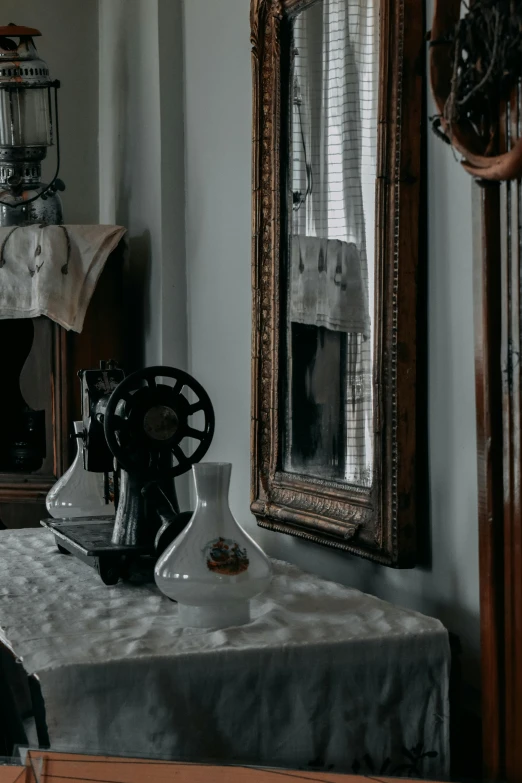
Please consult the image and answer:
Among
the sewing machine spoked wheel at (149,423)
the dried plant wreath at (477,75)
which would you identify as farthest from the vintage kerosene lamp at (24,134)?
the dried plant wreath at (477,75)

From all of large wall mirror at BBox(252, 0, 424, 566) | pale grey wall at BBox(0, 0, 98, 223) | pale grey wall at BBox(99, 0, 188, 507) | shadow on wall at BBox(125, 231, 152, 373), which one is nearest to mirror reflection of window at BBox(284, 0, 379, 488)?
large wall mirror at BBox(252, 0, 424, 566)

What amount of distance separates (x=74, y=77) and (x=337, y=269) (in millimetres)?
2257

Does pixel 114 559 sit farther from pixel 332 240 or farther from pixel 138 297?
pixel 138 297

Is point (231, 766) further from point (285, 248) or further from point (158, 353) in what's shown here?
point (158, 353)

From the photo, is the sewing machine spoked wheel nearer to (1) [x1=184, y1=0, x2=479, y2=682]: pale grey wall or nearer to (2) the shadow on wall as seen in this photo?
(1) [x1=184, y1=0, x2=479, y2=682]: pale grey wall

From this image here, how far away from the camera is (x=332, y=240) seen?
189 cm

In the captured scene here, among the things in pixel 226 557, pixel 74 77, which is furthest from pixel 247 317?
pixel 74 77

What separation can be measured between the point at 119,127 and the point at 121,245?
1.68 feet

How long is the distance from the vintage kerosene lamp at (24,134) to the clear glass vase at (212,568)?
1849 mm

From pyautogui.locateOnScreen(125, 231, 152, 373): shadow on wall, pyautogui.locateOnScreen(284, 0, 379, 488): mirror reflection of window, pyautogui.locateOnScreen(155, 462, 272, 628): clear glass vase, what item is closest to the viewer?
pyautogui.locateOnScreen(155, 462, 272, 628): clear glass vase

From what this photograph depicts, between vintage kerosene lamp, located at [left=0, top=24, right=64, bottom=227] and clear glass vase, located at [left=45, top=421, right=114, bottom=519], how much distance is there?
1.11 metres

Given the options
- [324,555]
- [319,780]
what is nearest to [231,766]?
[319,780]

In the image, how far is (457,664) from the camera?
151 centimetres

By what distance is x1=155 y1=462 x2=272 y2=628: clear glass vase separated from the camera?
1492 mm
